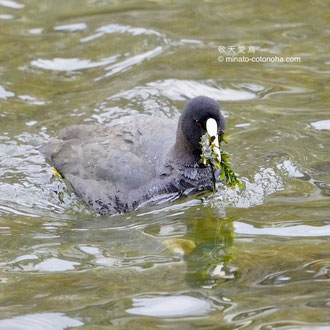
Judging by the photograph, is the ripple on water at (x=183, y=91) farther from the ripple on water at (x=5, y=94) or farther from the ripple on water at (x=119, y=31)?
the ripple on water at (x=119, y=31)

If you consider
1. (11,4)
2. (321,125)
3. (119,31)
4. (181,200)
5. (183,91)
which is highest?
(11,4)

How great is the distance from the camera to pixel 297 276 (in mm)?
4598

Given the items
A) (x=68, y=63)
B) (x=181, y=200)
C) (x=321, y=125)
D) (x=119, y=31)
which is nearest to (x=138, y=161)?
→ (x=181, y=200)

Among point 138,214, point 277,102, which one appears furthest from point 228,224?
point 277,102

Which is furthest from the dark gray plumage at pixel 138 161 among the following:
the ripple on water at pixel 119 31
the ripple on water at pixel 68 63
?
the ripple on water at pixel 119 31

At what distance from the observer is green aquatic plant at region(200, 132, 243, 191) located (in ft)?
20.1

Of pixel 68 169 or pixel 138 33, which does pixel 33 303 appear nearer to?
pixel 68 169

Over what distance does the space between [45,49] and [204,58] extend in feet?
6.67

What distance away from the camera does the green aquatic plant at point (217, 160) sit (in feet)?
20.1

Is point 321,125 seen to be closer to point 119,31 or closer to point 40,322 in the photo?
point 119,31

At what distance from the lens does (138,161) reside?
6.60 m

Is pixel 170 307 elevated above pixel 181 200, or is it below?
below

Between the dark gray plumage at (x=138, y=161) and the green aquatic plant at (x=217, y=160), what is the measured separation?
0.44 feet

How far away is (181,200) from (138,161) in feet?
1.69
